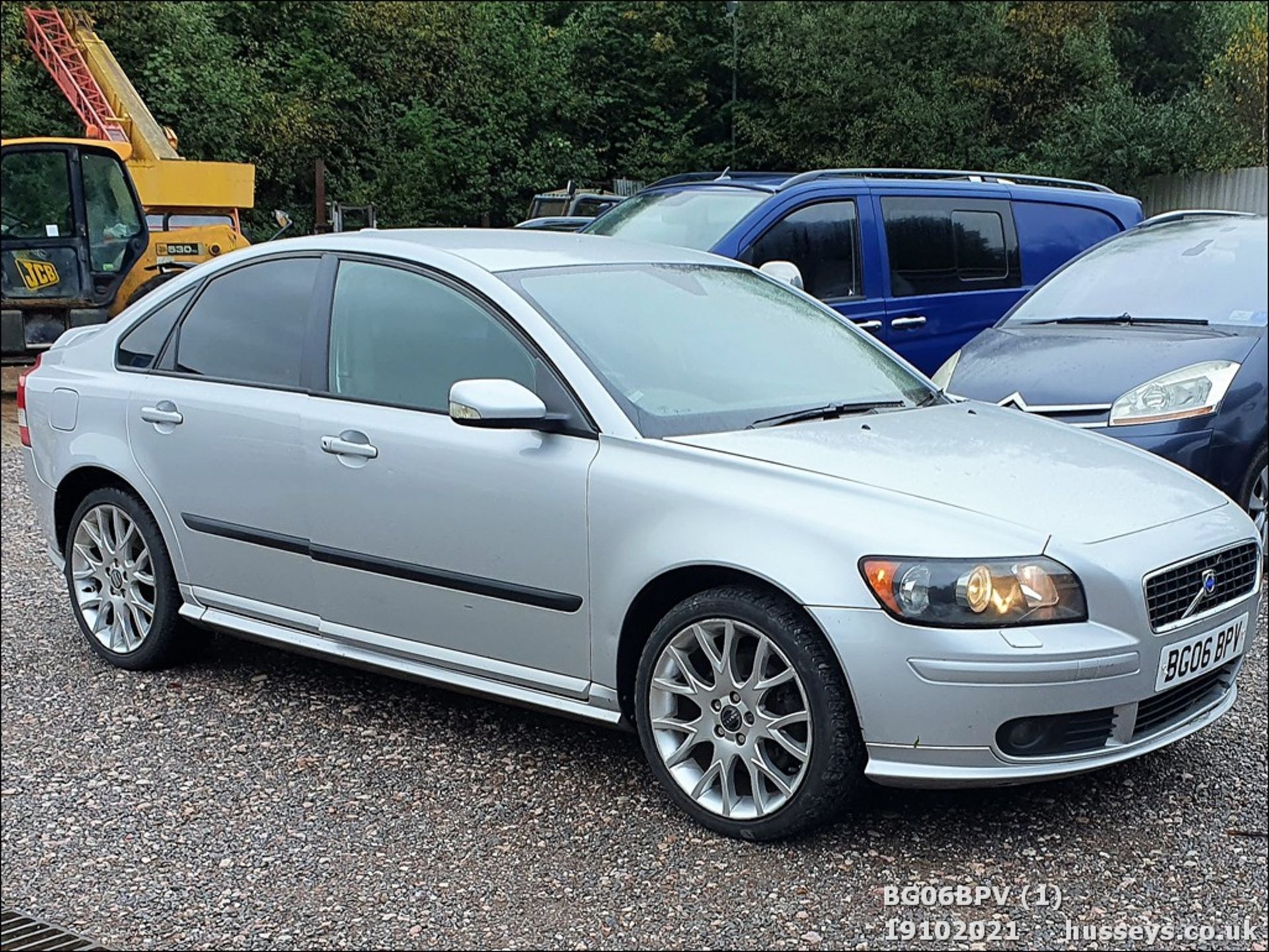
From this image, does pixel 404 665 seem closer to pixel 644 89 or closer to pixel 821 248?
pixel 821 248

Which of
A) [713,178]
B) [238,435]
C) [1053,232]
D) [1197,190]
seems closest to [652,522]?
[238,435]

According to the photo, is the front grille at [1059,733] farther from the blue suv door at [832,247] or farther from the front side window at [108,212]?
the front side window at [108,212]

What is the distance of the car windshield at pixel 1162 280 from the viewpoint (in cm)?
671

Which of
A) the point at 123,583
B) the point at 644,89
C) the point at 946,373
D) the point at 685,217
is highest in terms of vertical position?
the point at 644,89

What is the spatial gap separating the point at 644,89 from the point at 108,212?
15.9 m

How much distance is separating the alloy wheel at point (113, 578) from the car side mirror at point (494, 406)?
181 cm

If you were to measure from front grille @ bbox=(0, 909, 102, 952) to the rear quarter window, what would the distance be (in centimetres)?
787

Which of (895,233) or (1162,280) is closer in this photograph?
(1162,280)

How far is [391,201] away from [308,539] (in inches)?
519

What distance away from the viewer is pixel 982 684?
11.4ft

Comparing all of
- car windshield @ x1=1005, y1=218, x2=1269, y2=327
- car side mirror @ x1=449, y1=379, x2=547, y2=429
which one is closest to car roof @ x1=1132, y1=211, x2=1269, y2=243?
car windshield @ x1=1005, y1=218, x2=1269, y2=327

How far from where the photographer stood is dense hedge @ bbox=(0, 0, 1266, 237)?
18.2m

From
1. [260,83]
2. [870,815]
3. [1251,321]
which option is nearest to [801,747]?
[870,815]

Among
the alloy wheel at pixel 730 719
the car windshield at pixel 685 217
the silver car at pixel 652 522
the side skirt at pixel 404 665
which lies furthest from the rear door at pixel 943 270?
the alloy wheel at pixel 730 719
